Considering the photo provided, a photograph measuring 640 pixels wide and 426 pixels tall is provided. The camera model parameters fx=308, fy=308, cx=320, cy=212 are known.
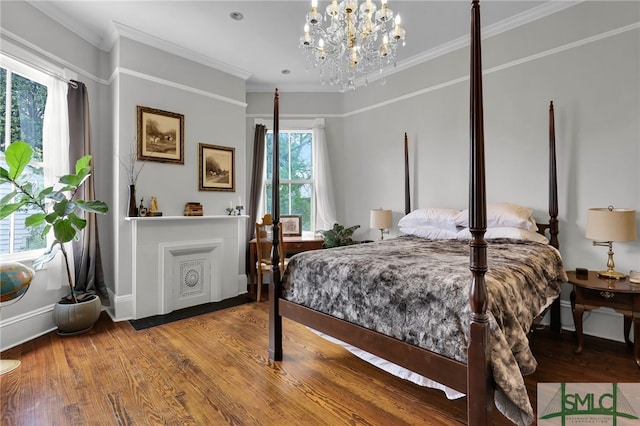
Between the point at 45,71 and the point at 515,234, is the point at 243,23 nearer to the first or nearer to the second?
the point at 45,71

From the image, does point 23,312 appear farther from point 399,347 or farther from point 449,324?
point 449,324

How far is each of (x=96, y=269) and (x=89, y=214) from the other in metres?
0.59

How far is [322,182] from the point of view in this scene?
4879mm

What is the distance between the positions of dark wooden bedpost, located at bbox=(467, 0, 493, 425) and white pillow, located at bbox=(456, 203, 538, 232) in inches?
Answer: 73.4

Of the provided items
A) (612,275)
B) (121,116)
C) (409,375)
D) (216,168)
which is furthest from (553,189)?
(121,116)

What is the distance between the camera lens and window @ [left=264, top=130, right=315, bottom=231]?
490cm

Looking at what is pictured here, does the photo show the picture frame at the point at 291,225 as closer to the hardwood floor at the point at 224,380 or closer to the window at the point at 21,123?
the hardwood floor at the point at 224,380

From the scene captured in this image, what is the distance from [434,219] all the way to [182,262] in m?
2.95

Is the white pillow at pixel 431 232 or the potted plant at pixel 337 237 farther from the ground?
the white pillow at pixel 431 232

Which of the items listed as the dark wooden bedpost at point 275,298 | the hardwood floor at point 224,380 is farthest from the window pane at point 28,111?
the dark wooden bedpost at point 275,298

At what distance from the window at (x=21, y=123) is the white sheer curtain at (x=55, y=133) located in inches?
1.5

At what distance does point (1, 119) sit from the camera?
2.67 meters

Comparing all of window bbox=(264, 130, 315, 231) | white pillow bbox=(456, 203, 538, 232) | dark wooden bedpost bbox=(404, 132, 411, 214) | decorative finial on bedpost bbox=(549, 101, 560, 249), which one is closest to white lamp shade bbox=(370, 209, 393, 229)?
dark wooden bedpost bbox=(404, 132, 411, 214)

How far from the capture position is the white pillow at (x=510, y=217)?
279 centimetres
